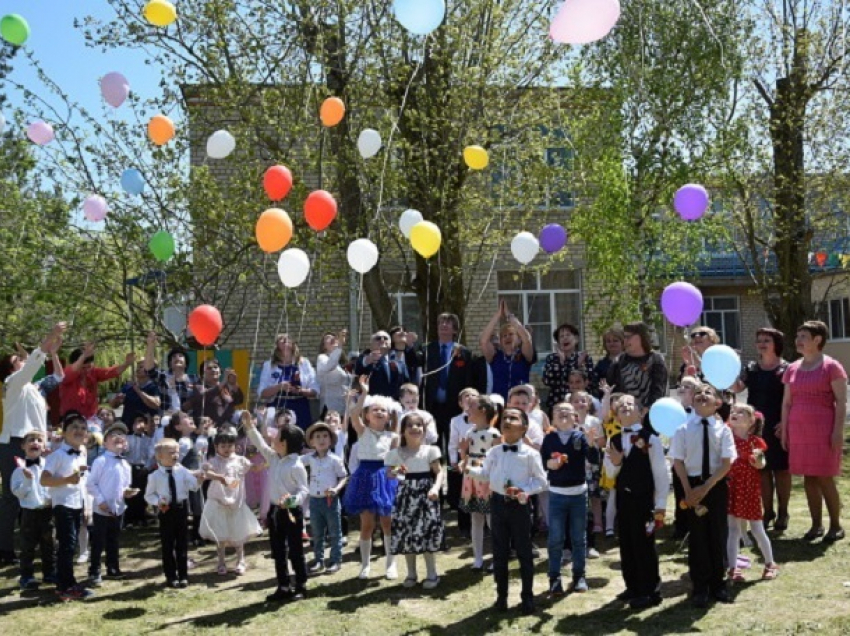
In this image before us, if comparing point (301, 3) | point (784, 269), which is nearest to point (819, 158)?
point (784, 269)

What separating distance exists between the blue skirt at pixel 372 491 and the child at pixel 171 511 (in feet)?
3.99

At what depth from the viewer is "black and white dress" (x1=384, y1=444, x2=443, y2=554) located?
6746mm

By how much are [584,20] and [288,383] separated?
15.1ft

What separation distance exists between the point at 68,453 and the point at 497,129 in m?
7.13

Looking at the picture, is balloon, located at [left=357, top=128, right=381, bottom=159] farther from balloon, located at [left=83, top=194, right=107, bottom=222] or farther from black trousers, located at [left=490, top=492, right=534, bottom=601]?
black trousers, located at [left=490, top=492, right=534, bottom=601]

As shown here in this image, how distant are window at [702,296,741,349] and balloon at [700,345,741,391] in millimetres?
24452

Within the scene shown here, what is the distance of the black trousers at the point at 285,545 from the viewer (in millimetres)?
6652

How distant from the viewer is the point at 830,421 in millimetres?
7410

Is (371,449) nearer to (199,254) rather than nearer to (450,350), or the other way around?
(450,350)

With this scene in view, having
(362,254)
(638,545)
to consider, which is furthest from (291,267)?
(638,545)

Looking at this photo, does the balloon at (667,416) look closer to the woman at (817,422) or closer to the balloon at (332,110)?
the woman at (817,422)

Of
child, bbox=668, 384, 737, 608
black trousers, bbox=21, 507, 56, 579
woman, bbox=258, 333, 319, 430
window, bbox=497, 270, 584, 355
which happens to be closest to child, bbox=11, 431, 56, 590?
black trousers, bbox=21, 507, 56, 579

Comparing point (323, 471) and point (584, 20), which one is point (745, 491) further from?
point (584, 20)

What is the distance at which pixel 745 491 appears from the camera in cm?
662
